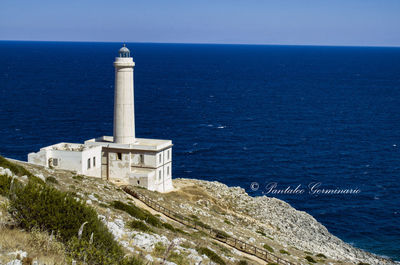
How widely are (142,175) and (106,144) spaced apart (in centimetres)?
496

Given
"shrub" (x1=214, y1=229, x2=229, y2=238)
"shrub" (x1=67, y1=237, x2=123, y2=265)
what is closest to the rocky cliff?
"shrub" (x1=67, y1=237, x2=123, y2=265)

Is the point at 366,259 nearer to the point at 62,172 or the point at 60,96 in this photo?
the point at 62,172

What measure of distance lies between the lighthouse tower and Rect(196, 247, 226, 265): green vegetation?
2463 cm

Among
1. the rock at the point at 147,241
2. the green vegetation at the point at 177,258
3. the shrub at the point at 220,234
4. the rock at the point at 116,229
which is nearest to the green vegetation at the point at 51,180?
the rock at the point at 116,229

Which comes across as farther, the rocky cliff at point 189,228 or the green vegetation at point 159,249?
the green vegetation at point 159,249

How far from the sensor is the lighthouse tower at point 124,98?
50.8m

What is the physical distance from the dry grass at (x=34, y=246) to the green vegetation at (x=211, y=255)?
446 inches

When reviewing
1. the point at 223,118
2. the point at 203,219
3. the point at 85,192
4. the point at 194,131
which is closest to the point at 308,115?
the point at 223,118

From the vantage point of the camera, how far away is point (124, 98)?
51375mm

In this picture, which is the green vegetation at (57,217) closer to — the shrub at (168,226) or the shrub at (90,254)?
the shrub at (90,254)

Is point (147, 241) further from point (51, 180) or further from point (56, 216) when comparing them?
point (51, 180)

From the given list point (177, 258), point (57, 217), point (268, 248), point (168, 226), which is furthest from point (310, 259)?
point (57, 217)

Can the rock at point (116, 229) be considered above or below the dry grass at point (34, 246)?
below

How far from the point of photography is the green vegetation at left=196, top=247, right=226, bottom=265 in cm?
2830
